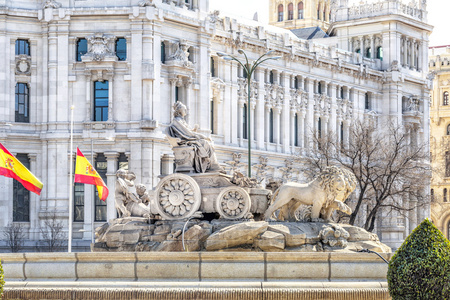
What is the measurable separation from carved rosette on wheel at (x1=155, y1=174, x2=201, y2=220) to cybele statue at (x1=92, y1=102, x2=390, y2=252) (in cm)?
3

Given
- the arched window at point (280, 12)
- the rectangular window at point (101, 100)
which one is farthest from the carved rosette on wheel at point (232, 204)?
the arched window at point (280, 12)

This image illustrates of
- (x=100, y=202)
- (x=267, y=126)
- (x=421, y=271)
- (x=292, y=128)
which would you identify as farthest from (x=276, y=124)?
(x=421, y=271)

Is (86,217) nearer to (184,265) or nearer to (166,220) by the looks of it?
(166,220)

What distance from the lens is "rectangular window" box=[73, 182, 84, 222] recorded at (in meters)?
67.6

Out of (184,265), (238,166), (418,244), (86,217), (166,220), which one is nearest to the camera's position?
(418,244)

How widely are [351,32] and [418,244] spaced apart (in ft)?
269

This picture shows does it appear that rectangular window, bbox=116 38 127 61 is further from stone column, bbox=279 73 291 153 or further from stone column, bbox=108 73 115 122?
stone column, bbox=279 73 291 153

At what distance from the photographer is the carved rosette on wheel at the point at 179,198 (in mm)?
31712

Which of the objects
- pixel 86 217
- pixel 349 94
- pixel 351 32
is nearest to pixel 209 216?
pixel 86 217

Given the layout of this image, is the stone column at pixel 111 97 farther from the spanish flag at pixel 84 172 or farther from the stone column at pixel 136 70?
the spanish flag at pixel 84 172

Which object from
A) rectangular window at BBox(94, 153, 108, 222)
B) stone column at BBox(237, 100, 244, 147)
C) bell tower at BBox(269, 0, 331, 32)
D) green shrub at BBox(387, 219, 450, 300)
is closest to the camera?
green shrub at BBox(387, 219, 450, 300)

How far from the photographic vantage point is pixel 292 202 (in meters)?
32.2

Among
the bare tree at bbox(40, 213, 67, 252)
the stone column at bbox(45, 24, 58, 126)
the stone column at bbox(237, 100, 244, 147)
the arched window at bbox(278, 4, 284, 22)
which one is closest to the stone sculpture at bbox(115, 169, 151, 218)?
the bare tree at bbox(40, 213, 67, 252)

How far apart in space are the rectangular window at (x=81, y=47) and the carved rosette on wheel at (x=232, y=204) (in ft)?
129
